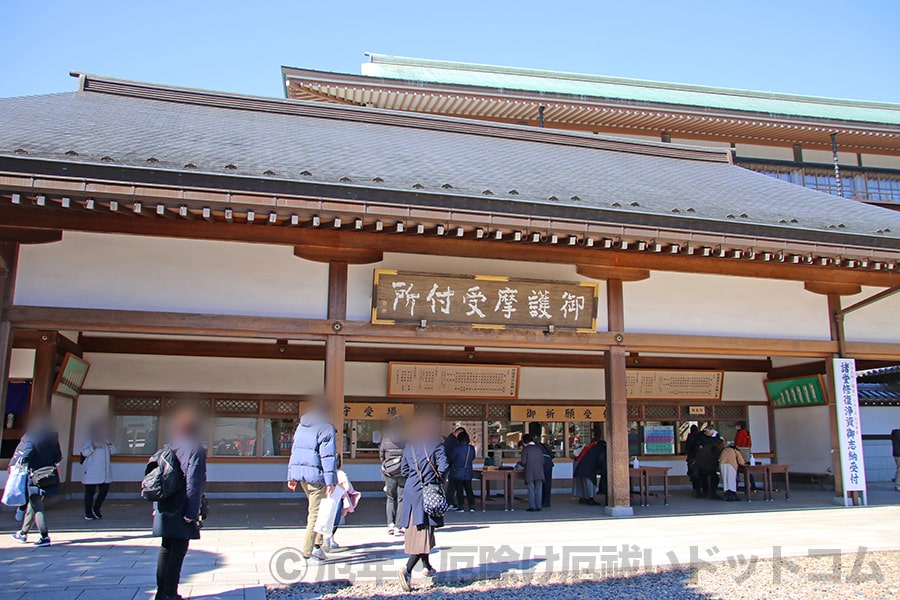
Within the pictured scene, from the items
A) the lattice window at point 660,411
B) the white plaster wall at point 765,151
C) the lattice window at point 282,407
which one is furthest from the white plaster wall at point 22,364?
the white plaster wall at point 765,151

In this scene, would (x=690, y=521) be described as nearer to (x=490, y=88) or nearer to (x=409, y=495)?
(x=409, y=495)

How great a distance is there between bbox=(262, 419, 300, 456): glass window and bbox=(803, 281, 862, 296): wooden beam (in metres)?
9.48

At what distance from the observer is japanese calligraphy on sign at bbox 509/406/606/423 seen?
14109 millimetres

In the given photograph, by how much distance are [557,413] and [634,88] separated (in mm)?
13533

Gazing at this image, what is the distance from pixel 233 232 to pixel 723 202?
A: 24.6ft

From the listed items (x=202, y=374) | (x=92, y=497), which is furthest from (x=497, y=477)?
(x=92, y=497)

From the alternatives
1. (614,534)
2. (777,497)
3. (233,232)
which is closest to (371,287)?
(233,232)

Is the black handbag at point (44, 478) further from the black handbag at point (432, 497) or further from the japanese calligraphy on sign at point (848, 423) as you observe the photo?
the japanese calligraphy on sign at point (848, 423)

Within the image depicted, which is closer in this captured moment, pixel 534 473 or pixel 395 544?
pixel 395 544

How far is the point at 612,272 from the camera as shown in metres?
10.2

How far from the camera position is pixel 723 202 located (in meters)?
10.9

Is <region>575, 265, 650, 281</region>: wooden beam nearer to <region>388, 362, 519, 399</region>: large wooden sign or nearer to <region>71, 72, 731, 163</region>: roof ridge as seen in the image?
<region>388, 362, 519, 399</region>: large wooden sign

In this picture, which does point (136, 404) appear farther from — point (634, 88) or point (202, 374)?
point (634, 88)

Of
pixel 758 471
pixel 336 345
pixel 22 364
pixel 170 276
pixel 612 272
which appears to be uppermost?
pixel 612 272
